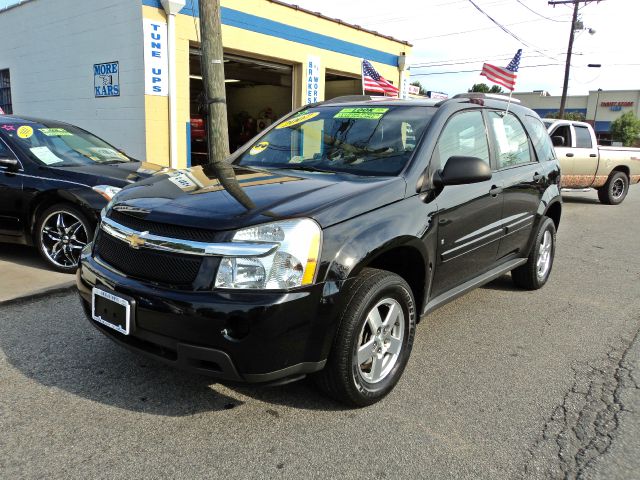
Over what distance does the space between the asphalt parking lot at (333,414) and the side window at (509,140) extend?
1.42 metres

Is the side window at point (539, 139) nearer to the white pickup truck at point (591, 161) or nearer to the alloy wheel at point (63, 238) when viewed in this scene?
the alloy wheel at point (63, 238)

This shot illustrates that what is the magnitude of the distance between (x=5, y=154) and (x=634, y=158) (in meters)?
13.8

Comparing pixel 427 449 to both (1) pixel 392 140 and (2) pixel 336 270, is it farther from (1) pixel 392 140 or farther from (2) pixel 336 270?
(1) pixel 392 140

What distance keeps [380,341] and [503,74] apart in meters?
7.16

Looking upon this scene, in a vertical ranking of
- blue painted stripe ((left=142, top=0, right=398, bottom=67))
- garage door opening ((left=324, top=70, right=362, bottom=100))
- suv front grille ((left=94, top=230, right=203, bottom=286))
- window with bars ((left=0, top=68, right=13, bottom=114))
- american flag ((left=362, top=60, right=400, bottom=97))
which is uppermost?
blue painted stripe ((left=142, top=0, right=398, bottom=67))

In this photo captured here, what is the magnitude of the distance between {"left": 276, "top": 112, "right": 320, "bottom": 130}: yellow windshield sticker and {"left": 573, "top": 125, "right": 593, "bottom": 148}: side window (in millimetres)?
9642

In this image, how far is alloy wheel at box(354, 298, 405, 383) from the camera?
296cm

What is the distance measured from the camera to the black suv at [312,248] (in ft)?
8.31

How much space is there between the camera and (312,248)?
2.61m

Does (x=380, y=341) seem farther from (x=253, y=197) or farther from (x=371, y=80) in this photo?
(x=371, y=80)

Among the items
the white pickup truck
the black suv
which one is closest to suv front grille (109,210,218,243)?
the black suv

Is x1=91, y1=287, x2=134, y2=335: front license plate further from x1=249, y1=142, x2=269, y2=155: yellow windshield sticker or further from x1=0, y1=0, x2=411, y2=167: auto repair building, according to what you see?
x1=0, y1=0, x2=411, y2=167: auto repair building

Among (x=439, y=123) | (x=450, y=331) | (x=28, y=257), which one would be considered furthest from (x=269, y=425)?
(x=28, y=257)

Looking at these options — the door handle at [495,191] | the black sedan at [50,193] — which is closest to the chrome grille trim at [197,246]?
the door handle at [495,191]
